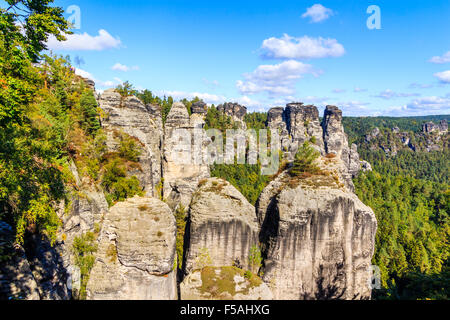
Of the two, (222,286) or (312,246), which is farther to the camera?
(312,246)

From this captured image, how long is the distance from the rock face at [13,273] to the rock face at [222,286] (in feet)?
23.2

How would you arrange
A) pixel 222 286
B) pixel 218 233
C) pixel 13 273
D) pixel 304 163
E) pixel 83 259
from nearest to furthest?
pixel 13 273
pixel 222 286
pixel 218 233
pixel 304 163
pixel 83 259

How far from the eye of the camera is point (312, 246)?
53.8 feet

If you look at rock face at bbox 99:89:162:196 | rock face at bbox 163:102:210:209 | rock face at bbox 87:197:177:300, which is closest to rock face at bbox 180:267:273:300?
rock face at bbox 87:197:177:300

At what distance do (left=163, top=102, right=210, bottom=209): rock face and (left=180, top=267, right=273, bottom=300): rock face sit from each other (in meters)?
26.5

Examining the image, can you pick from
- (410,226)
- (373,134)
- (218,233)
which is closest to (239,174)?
(410,226)

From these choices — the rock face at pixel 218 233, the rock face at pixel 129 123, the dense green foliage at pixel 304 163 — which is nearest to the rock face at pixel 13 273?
the rock face at pixel 218 233

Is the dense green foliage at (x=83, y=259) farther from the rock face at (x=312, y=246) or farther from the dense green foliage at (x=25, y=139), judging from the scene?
the rock face at (x=312, y=246)

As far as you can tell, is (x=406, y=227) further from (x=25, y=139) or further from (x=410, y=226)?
(x=25, y=139)

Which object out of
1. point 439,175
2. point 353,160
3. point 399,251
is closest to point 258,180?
point 399,251

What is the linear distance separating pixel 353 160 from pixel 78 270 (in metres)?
106

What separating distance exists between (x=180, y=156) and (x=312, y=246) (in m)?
30.0
